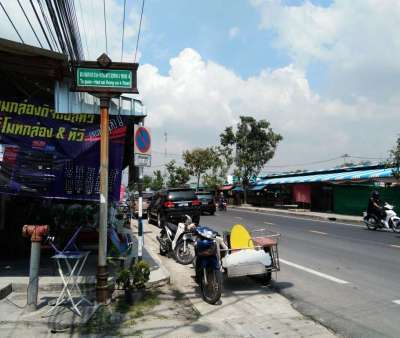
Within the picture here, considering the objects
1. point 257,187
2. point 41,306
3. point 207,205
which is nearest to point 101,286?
point 41,306

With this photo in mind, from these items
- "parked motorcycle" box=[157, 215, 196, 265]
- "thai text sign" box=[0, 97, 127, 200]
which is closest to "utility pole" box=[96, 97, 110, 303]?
"thai text sign" box=[0, 97, 127, 200]

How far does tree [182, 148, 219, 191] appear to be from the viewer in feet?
218

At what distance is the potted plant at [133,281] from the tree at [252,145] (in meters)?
44.0

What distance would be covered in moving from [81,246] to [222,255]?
4046 mm

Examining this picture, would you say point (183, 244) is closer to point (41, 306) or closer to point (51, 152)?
point (51, 152)

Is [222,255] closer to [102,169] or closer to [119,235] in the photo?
[102,169]

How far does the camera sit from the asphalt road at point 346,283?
5.98 metres

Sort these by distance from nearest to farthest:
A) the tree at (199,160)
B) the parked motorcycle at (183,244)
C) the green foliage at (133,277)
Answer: the green foliage at (133,277) → the parked motorcycle at (183,244) → the tree at (199,160)

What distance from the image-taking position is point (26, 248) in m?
10.4

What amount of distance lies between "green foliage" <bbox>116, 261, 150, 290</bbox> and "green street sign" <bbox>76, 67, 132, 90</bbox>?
9.54ft

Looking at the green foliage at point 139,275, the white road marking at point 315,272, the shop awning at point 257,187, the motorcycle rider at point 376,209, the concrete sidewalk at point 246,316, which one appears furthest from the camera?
the shop awning at point 257,187

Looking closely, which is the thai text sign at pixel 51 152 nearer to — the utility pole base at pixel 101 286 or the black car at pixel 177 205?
the utility pole base at pixel 101 286

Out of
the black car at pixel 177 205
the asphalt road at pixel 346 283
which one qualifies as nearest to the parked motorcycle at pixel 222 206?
the black car at pixel 177 205

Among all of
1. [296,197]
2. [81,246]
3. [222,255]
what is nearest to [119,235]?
[81,246]
